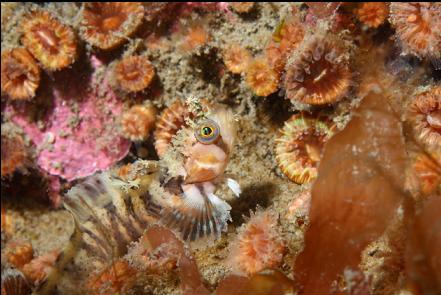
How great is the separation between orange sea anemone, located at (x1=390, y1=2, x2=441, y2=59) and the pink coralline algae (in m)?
3.16

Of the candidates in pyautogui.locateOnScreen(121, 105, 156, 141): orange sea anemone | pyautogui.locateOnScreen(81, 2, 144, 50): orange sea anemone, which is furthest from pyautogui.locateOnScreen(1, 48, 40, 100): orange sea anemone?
pyautogui.locateOnScreen(121, 105, 156, 141): orange sea anemone

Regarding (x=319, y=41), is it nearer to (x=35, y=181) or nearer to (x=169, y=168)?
(x=169, y=168)

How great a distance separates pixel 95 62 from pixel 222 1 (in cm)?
169

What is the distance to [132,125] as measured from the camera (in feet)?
15.5

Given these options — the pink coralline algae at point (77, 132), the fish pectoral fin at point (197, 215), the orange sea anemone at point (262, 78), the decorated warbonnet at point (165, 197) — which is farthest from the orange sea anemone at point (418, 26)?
the pink coralline algae at point (77, 132)

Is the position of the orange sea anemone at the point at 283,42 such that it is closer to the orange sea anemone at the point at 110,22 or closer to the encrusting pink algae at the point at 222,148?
the encrusting pink algae at the point at 222,148

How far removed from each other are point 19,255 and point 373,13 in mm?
4674

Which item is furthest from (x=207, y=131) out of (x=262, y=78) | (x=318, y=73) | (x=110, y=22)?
(x=110, y=22)

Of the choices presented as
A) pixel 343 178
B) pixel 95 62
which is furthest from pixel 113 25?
pixel 343 178

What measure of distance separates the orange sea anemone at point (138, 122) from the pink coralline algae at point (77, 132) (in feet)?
1.02

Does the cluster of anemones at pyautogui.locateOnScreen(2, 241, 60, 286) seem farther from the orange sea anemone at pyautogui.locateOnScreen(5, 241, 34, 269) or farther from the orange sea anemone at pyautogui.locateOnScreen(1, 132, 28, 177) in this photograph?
the orange sea anemone at pyautogui.locateOnScreen(1, 132, 28, 177)

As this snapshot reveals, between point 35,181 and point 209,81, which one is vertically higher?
point 209,81

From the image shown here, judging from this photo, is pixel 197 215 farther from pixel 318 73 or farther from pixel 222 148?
pixel 318 73

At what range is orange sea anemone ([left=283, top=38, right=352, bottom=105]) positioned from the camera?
3.61m
